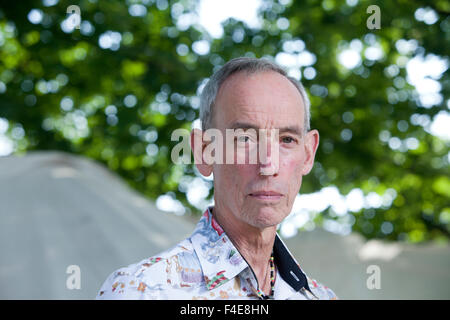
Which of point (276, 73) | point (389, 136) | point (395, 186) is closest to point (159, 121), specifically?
point (389, 136)

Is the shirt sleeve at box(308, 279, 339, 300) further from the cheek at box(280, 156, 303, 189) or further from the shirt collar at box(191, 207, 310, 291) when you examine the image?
the cheek at box(280, 156, 303, 189)

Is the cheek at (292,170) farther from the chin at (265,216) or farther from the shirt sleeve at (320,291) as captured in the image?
the shirt sleeve at (320,291)

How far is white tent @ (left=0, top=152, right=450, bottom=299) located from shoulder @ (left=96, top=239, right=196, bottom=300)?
1598mm

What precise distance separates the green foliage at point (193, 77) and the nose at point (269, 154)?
2983 millimetres

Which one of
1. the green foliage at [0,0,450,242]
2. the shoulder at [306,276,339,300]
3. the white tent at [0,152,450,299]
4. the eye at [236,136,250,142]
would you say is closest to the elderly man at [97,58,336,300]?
the eye at [236,136,250,142]

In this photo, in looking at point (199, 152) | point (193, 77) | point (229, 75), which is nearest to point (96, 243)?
point (193, 77)

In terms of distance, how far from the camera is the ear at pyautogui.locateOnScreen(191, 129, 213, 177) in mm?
1103

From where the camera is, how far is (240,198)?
102cm

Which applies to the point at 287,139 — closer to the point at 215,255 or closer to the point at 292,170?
the point at 292,170

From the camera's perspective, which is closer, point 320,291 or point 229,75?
point 229,75

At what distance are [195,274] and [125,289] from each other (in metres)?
0.14

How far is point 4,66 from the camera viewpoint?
211 inches
